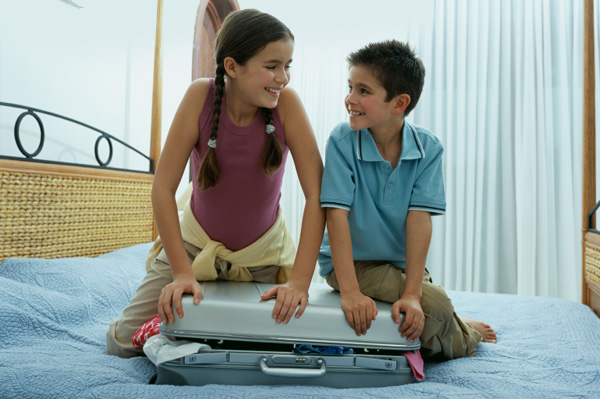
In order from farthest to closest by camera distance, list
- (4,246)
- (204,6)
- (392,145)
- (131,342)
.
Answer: (204,6) < (4,246) < (392,145) < (131,342)

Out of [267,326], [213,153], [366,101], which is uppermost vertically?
[366,101]

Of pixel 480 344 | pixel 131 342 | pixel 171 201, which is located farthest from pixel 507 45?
pixel 131 342

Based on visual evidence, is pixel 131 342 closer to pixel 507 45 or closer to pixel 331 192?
pixel 331 192

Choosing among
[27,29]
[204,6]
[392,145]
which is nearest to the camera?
[392,145]

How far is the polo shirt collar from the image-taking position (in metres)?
1.05

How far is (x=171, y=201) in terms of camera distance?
3.37 ft

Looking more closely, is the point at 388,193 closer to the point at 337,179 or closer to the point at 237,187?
the point at 337,179

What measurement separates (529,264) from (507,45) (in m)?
1.11

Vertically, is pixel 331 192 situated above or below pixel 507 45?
below

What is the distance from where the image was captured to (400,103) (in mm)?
1100

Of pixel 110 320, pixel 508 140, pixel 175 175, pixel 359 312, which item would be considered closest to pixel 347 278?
pixel 359 312

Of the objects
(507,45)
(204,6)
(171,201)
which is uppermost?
(204,6)

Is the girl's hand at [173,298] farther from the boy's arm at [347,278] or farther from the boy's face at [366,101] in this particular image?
the boy's face at [366,101]

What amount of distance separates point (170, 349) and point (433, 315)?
0.52m
